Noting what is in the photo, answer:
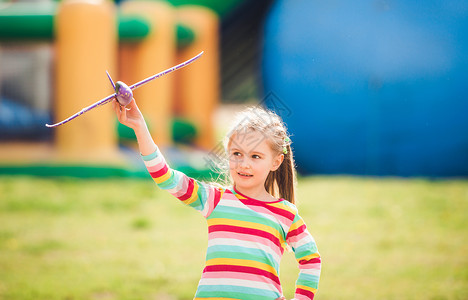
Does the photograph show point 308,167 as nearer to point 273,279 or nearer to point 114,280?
point 114,280

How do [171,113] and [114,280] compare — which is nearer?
[114,280]

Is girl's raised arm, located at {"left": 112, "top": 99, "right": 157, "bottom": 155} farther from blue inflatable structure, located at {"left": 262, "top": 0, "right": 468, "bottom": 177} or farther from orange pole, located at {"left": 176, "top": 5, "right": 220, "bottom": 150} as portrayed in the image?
orange pole, located at {"left": 176, "top": 5, "right": 220, "bottom": 150}

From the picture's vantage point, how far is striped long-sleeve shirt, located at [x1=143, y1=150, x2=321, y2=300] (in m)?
1.62

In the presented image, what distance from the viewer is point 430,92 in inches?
218

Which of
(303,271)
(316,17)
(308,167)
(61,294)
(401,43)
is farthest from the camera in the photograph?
(308,167)

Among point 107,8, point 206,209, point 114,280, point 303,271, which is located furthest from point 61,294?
point 107,8

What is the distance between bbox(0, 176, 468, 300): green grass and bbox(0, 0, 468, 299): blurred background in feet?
0.06

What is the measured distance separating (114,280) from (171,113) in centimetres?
455

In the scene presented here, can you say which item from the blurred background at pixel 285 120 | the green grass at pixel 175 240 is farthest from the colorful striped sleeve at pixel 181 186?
the blurred background at pixel 285 120

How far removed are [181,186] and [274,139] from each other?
330 millimetres

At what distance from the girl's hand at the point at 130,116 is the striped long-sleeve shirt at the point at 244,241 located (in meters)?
0.10

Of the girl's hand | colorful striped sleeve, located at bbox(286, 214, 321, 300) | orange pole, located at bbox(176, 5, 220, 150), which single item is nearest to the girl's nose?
colorful striped sleeve, located at bbox(286, 214, 321, 300)

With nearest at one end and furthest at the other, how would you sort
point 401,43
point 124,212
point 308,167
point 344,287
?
point 344,287 → point 124,212 → point 401,43 → point 308,167

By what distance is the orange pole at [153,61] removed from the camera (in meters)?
6.20
